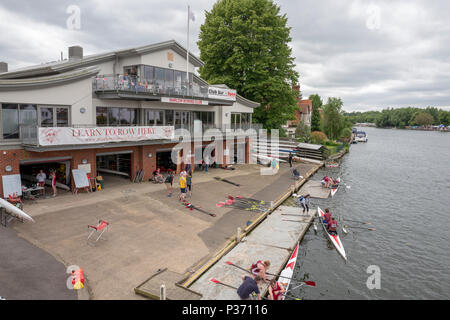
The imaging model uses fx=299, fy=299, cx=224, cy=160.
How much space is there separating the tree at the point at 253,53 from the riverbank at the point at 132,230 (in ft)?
76.2

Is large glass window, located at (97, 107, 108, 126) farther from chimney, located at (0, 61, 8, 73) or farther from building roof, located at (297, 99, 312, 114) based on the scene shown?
building roof, located at (297, 99, 312, 114)

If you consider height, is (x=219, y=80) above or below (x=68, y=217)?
above

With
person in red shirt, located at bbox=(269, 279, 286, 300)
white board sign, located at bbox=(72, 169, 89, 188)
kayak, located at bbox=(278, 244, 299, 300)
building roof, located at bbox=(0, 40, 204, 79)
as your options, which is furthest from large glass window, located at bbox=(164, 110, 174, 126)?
person in red shirt, located at bbox=(269, 279, 286, 300)

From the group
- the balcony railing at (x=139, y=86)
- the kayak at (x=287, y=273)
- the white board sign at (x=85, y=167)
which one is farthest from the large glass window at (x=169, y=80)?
the kayak at (x=287, y=273)

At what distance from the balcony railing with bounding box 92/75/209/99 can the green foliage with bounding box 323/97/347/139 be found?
5271 centimetres

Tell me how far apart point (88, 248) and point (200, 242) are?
16.6 feet

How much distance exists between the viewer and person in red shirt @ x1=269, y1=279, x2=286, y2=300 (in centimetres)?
1079

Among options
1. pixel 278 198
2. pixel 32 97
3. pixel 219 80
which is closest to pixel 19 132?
pixel 32 97

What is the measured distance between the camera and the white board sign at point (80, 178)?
828 inches

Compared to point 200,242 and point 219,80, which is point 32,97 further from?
point 219,80

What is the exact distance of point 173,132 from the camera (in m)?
26.6

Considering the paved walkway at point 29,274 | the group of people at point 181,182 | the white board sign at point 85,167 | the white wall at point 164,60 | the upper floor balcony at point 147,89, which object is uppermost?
the white wall at point 164,60

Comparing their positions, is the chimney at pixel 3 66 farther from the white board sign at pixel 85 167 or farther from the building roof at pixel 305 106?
the building roof at pixel 305 106

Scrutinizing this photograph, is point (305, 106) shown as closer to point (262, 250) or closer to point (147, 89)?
point (147, 89)
